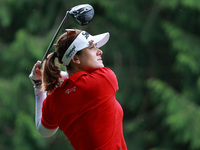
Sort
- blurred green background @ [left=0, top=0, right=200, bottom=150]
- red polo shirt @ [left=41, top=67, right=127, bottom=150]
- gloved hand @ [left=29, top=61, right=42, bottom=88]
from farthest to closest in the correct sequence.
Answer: blurred green background @ [left=0, top=0, right=200, bottom=150], gloved hand @ [left=29, top=61, right=42, bottom=88], red polo shirt @ [left=41, top=67, right=127, bottom=150]

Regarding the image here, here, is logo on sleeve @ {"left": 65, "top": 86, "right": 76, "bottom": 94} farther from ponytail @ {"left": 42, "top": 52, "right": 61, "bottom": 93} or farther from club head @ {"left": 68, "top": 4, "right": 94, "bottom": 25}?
club head @ {"left": 68, "top": 4, "right": 94, "bottom": 25}

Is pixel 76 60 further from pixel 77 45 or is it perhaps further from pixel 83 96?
pixel 83 96

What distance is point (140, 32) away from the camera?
9.08 m

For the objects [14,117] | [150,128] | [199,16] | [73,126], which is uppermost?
[73,126]

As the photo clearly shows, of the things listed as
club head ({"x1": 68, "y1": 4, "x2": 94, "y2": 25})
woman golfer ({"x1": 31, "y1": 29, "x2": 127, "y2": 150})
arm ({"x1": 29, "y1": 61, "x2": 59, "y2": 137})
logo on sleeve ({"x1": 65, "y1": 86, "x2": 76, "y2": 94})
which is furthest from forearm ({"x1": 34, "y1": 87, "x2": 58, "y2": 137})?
club head ({"x1": 68, "y1": 4, "x2": 94, "y2": 25})

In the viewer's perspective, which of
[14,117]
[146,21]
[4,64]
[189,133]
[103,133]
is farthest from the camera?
[146,21]

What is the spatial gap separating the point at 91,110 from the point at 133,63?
6957 millimetres

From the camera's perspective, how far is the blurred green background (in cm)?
745

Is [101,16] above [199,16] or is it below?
below

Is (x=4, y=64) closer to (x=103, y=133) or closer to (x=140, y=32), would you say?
(x=140, y=32)

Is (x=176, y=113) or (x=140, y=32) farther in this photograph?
(x=140, y=32)

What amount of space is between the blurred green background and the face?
178 inches

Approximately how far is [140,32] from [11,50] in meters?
2.77

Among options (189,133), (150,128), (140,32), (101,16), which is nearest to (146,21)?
(140,32)
